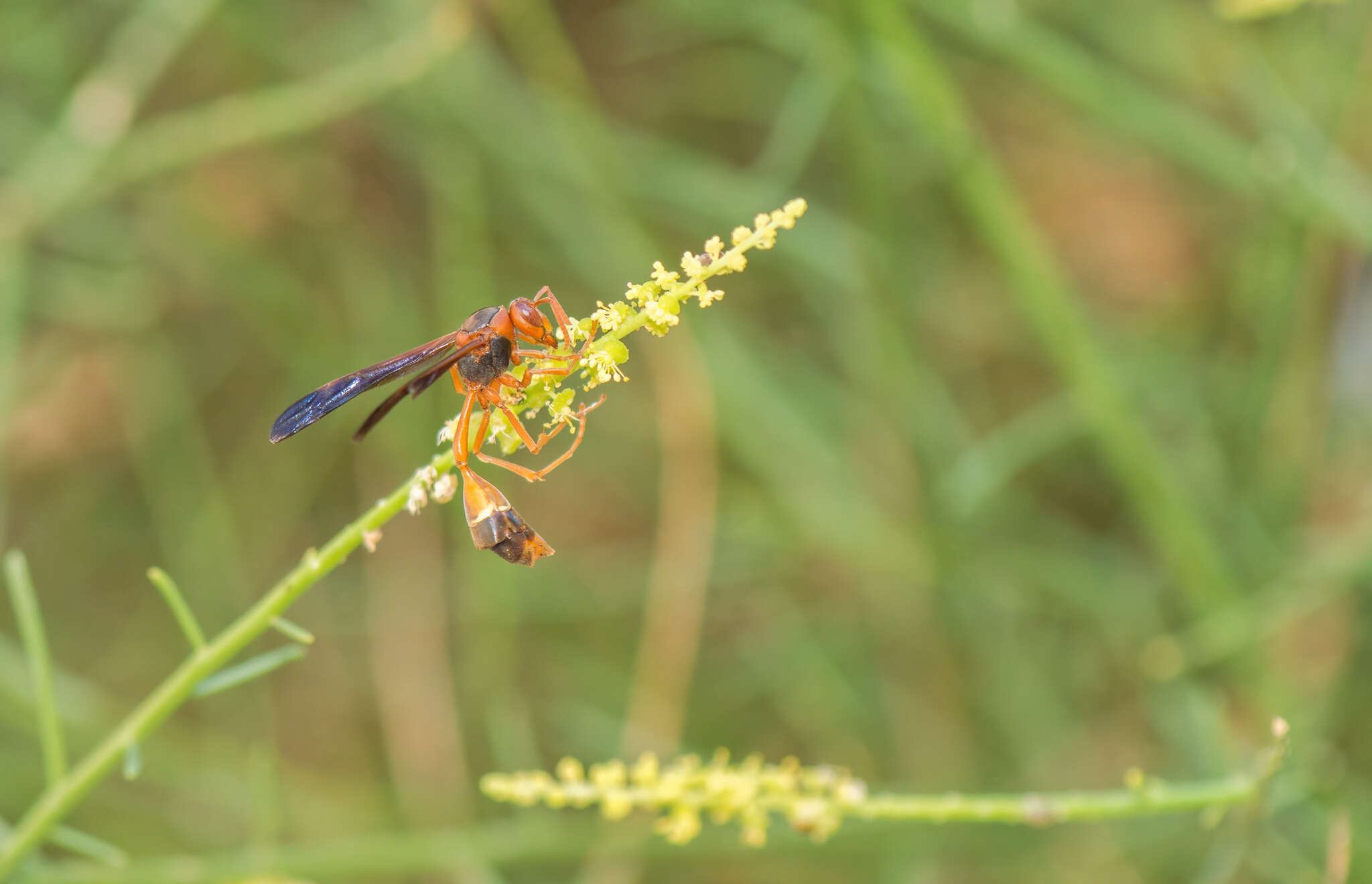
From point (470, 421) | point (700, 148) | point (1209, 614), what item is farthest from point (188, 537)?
point (1209, 614)

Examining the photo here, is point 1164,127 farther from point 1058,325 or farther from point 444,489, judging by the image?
point 444,489

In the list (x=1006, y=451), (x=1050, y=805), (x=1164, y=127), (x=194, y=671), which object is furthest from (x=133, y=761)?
(x=1164, y=127)

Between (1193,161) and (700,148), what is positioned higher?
(700,148)

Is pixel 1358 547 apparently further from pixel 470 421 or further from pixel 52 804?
pixel 52 804

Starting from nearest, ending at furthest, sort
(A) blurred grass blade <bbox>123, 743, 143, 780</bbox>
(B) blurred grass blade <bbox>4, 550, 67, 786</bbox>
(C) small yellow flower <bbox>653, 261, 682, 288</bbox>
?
(C) small yellow flower <bbox>653, 261, 682, 288</bbox> → (A) blurred grass blade <bbox>123, 743, 143, 780</bbox> → (B) blurred grass blade <bbox>4, 550, 67, 786</bbox>

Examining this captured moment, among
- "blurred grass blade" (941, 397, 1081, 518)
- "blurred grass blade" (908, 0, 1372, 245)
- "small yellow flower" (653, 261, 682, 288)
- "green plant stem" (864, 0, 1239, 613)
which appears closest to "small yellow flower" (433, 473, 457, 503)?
"small yellow flower" (653, 261, 682, 288)

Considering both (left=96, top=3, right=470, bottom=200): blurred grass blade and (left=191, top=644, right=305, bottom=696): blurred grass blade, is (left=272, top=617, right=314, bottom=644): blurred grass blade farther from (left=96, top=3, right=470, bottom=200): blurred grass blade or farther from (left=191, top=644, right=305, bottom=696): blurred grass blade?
(left=96, top=3, right=470, bottom=200): blurred grass blade

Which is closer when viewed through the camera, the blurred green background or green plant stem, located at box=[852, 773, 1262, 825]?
green plant stem, located at box=[852, 773, 1262, 825]
